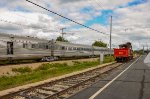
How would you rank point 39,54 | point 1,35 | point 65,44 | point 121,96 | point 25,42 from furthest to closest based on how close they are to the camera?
point 65,44 → point 39,54 → point 25,42 → point 1,35 → point 121,96

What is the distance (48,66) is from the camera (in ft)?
98.9

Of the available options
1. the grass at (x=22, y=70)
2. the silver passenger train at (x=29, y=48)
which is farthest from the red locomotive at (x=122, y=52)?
the grass at (x=22, y=70)

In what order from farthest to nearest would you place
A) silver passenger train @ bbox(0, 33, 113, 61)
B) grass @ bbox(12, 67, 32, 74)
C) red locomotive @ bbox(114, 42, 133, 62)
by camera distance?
red locomotive @ bbox(114, 42, 133, 62)
silver passenger train @ bbox(0, 33, 113, 61)
grass @ bbox(12, 67, 32, 74)

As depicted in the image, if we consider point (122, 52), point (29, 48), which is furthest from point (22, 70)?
point (122, 52)

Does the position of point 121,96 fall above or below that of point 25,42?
below

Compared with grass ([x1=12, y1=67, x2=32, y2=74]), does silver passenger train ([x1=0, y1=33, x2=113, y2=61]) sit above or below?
above

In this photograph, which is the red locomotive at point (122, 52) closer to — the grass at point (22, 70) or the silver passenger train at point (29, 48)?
the silver passenger train at point (29, 48)

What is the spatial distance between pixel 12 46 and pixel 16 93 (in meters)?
14.7

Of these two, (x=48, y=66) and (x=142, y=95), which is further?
(x=48, y=66)

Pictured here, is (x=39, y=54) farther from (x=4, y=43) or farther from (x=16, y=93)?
(x=16, y=93)

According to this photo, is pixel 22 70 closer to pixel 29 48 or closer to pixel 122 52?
pixel 29 48

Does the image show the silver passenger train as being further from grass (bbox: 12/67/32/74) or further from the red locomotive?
the red locomotive

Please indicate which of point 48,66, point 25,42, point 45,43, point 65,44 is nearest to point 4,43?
point 25,42

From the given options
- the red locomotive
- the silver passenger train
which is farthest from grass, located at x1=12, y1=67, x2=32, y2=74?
the red locomotive
